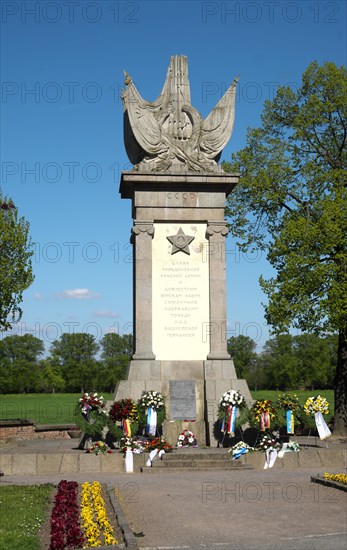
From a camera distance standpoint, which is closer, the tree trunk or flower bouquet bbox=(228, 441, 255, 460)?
flower bouquet bbox=(228, 441, 255, 460)

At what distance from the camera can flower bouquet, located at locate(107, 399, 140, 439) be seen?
64.0ft

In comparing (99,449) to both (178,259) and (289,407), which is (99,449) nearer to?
(289,407)

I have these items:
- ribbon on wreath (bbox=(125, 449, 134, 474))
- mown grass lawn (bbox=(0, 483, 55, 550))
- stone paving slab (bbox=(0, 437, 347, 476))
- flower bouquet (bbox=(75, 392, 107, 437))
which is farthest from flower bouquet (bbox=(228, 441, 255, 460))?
mown grass lawn (bbox=(0, 483, 55, 550))

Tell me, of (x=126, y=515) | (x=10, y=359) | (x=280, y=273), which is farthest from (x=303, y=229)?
(x=10, y=359)

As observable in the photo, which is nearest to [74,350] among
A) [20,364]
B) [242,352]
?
[20,364]

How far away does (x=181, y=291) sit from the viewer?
22672 mm

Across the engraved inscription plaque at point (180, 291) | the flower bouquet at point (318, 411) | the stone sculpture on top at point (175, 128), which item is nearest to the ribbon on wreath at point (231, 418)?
the flower bouquet at point (318, 411)

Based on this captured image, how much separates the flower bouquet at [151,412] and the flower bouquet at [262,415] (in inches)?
98.0

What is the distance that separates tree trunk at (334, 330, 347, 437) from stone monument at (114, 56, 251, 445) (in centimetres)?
786

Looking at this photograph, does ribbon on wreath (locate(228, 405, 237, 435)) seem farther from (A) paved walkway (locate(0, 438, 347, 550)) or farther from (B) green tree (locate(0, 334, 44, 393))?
(B) green tree (locate(0, 334, 44, 393))

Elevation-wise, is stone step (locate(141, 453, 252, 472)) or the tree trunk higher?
the tree trunk

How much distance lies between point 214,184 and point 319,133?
29.8ft

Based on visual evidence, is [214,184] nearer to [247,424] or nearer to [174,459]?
[247,424]

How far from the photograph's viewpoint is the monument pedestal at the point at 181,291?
21.7 m
